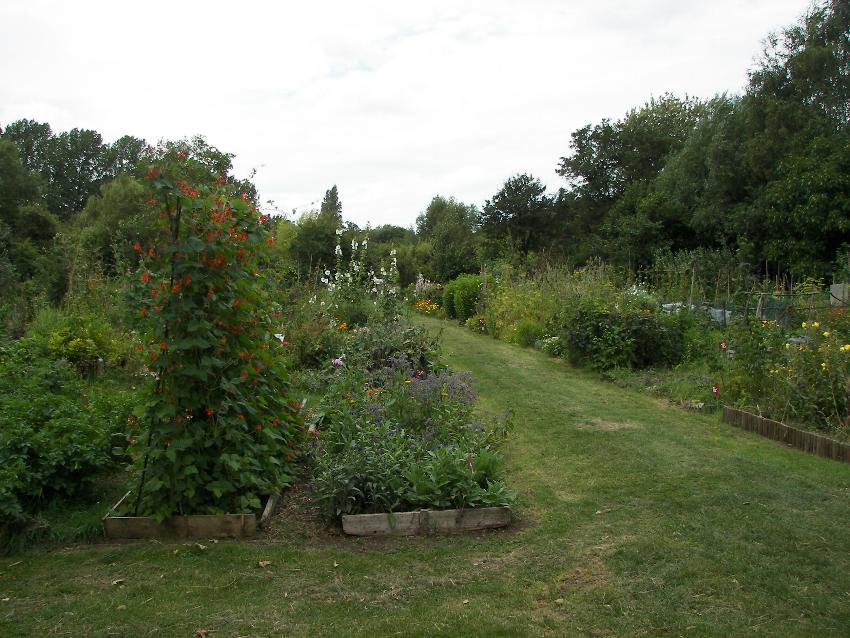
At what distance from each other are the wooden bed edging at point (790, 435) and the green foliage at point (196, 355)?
4.79 metres

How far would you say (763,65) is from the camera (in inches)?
842

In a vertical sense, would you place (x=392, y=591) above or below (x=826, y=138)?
below

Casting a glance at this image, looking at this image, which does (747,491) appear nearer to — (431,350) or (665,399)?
(665,399)

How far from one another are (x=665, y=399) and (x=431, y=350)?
311 cm

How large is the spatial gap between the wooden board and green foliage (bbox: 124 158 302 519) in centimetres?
8

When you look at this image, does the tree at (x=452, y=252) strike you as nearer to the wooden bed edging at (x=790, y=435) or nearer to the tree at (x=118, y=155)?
the wooden bed edging at (x=790, y=435)

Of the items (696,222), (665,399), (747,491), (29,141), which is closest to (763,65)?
(696,222)

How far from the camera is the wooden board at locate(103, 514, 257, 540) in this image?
4.23 meters

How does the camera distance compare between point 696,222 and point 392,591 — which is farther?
point 696,222

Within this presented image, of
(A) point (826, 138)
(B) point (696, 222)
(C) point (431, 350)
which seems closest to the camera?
(C) point (431, 350)

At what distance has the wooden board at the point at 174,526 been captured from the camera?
423 centimetres

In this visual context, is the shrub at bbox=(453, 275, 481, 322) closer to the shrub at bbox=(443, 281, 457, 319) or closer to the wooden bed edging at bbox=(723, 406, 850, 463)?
the shrub at bbox=(443, 281, 457, 319)

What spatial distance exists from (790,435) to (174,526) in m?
5.47

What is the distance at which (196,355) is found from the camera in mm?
4207
